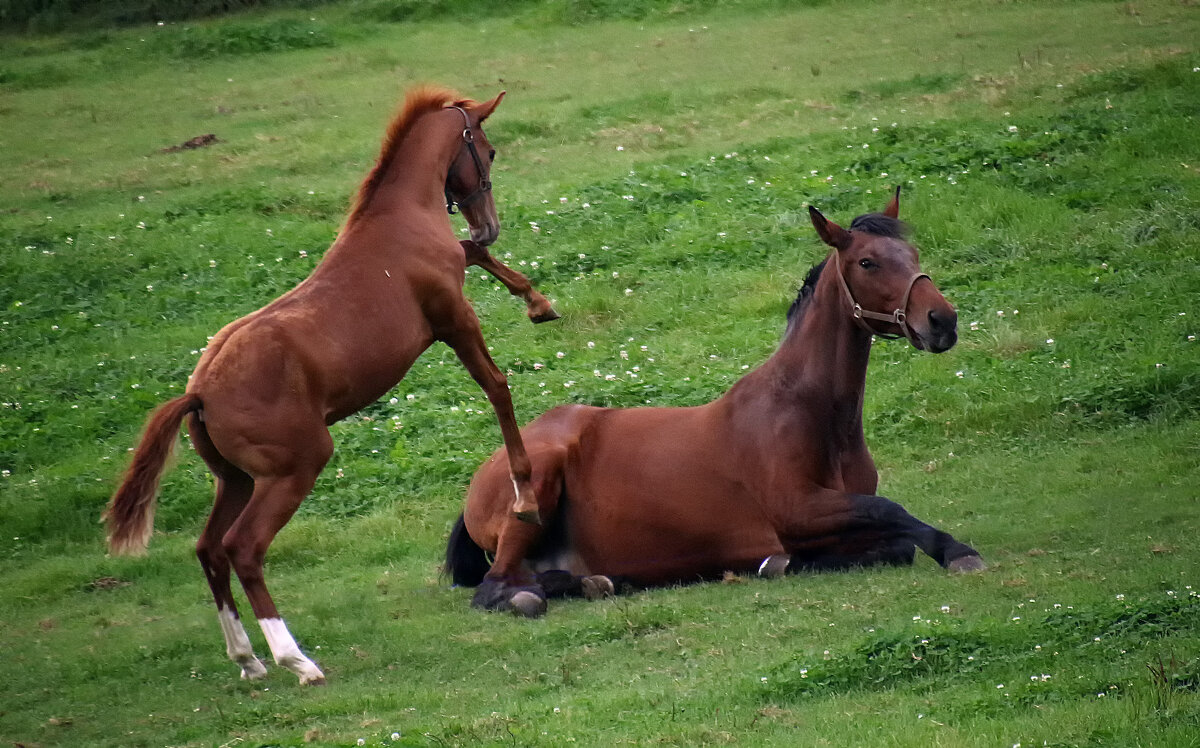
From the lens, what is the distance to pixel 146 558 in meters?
11.2

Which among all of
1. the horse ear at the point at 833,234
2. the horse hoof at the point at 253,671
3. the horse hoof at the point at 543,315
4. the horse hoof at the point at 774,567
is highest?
the horse ear at the point at 833,234

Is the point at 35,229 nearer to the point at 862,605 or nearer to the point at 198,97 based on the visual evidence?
the point at 198,97

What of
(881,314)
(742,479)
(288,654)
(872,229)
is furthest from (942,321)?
(288,654)

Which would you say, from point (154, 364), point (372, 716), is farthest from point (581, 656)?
point (154, 364)

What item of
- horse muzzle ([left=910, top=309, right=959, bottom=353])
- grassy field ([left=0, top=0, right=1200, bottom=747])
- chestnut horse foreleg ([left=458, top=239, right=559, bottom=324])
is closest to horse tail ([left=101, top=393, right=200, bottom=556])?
grassy field ([left=0, top=0, right=1200, bottom=747])

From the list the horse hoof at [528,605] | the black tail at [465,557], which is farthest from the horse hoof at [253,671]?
the black tail at [465,557]

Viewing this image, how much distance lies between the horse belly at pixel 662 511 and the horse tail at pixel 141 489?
2747 millimetres

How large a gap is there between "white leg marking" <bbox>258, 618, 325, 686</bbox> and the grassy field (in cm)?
18

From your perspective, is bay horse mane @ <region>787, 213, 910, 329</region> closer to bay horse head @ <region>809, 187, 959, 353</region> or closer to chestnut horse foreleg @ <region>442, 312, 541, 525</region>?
bay horse head @ <region>809, 187, 959, 353</region>

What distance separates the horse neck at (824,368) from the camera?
921cm

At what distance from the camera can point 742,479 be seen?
368 inches

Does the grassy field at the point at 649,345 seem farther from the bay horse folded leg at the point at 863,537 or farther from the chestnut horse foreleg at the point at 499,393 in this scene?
the chestnut horse foreleg at the point at 499,393

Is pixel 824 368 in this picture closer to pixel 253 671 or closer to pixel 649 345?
pixel 253 671

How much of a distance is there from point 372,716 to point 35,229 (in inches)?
528
